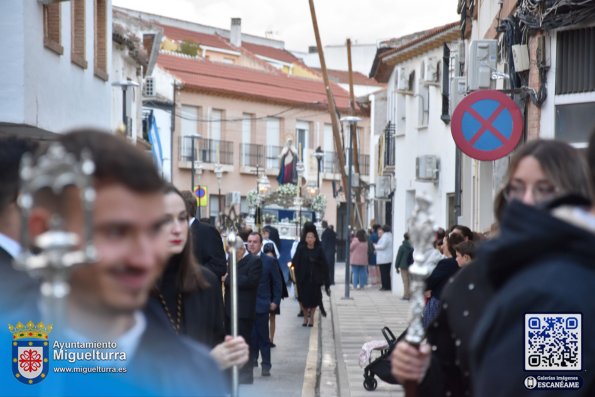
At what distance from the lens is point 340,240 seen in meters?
65.3

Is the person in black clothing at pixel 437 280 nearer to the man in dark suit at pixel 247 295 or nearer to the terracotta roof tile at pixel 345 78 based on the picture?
the man in dark suit at pixel 247 295

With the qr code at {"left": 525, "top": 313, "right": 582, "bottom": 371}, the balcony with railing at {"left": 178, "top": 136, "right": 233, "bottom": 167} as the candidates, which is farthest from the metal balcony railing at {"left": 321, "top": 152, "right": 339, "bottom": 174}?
the qr code at {"left": 525, "top": 313, "right": 582, "bottom": 371}

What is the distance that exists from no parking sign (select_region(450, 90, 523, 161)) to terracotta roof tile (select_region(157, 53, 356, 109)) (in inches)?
2048

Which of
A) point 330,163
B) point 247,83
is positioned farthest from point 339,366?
point 330,163

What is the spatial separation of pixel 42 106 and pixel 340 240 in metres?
43.2

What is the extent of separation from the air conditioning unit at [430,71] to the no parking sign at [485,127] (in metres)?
20.0

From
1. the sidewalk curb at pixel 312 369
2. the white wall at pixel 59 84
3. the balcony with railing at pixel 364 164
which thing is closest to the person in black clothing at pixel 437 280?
the sidewalk curb at pixel 312 369

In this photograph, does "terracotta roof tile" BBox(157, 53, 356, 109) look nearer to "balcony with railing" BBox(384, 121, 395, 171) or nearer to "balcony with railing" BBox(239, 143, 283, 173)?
"balcony with railing" BBox(239, 143, 283, 173)

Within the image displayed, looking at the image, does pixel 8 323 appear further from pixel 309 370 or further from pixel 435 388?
pixel 309 370

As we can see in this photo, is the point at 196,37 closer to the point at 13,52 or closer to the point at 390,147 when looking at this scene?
the point at 390,147

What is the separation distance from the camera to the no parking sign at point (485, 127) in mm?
12203

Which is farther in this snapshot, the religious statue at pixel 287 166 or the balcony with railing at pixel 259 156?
the balcony with railing at pixel 259 156

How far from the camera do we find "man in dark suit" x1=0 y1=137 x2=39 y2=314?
3.41 meters

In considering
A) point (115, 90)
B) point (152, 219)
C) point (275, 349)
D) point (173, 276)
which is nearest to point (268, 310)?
point (275, 349)
